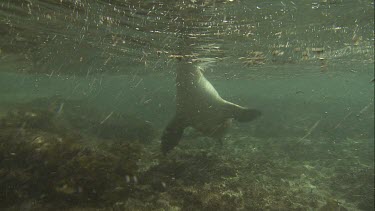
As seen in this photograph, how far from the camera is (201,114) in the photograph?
1098 centimetres

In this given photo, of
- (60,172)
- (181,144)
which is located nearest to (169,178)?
(60,172)

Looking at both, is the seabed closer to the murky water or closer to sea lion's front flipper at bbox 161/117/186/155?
the murky water

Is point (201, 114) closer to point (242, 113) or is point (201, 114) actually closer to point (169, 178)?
point (242, 113)

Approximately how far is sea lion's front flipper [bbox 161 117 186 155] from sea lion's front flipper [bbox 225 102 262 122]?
5.43 ft

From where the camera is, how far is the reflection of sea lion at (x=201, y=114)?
1039cm

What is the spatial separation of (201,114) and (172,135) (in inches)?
50.6

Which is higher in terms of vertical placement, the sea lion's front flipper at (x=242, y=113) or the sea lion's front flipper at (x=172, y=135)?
the sea lion's front flipper at (x=242, y=113)

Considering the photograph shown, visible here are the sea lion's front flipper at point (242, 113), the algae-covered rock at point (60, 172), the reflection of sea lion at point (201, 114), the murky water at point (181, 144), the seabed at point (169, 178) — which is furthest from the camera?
the reflection of sea lion at point (201, 114)

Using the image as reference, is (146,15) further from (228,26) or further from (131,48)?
(131,48)

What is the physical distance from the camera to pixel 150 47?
1609cm

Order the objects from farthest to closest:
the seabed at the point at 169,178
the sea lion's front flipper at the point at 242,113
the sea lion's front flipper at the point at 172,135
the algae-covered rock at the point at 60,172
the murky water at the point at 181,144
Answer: the sea lion's front flipper at the point at 242,113 < the sea lion's front flipper at the point at 172,135 < the murky water at the point at 181,144 < the seabed at the point at 169,178 < the algae-covered rock at the point at 60,172

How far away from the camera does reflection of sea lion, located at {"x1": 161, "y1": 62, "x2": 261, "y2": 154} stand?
10391 millimetres

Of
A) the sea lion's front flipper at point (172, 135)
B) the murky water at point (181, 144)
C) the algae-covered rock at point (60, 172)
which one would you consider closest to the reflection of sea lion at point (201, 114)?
the sea lion's front flipper at point (172, 135)

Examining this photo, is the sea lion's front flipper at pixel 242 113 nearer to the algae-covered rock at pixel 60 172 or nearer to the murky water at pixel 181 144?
the murky water at pixel 181 144
